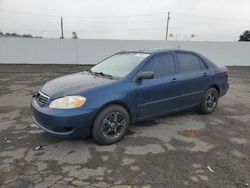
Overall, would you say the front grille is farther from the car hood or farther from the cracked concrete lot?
the cracked concrete lot

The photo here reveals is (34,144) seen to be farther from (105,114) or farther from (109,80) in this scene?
(109,80)

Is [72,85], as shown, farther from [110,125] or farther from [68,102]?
[110,125]

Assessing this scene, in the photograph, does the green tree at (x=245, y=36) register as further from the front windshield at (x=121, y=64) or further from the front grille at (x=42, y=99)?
the front grille at (x=42, y=99)

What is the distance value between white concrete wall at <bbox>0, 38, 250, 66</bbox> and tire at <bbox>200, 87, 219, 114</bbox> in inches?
575

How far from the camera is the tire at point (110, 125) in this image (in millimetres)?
4449

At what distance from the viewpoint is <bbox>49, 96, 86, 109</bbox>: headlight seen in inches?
167

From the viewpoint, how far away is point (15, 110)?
22.1 ft

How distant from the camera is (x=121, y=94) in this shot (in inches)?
184

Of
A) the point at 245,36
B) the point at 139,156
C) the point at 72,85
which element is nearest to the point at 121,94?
the point at 72,85

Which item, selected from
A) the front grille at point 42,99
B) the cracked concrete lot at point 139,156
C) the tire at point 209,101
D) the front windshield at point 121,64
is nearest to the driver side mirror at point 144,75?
the front windshield at point 121,64

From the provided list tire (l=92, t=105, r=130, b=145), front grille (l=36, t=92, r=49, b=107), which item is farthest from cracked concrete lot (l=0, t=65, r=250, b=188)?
front grille (l=36, t=92, r=49, b=107)

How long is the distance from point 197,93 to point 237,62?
18.6 meters

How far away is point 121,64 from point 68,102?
1609 millimetres

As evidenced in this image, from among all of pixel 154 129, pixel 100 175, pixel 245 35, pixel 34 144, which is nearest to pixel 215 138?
pixel 154 129
